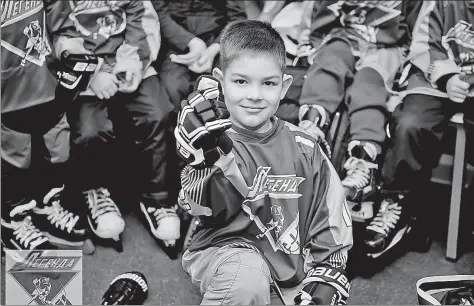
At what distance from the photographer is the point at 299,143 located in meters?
1.67

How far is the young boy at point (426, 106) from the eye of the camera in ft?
7.08

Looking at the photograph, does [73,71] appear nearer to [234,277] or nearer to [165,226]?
[165,226]

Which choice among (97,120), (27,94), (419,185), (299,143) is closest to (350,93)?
(419,185)

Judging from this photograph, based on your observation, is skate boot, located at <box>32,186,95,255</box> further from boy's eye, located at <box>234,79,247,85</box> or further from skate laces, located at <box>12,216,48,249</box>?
boy's eye, located at <box>234,79,247,85</box>

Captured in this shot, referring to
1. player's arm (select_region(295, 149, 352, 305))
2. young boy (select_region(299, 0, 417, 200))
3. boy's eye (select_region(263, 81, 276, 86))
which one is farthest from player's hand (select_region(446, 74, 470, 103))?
boy's eye (select_region(263, 81, 276, 86))

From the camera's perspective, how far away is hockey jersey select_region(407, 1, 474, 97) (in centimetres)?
223

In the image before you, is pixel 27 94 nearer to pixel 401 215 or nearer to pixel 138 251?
pixel 138 251

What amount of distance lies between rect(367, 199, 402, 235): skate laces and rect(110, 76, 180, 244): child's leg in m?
0.63

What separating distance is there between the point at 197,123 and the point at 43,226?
3.33 feet

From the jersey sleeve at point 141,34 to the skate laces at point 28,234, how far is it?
2.01 feet

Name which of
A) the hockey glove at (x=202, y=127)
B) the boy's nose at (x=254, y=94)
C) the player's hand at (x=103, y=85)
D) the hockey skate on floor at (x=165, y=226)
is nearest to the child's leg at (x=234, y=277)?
the hockey glove at (x=202, y=127)

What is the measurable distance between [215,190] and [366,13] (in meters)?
1.08

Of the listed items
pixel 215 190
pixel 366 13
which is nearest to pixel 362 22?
pixel 366 13

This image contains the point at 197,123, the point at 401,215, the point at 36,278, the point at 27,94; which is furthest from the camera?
the point at 401,215
